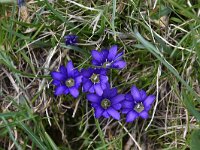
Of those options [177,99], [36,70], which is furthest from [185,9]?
[36,70]

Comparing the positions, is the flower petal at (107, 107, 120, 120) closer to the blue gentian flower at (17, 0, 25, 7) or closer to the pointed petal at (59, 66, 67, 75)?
the pointed petal at (59, 66, 67, 75)

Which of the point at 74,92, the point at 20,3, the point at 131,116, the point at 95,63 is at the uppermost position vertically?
the point at 20,3

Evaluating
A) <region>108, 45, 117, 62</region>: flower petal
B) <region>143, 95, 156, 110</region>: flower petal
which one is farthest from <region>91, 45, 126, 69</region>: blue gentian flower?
<region>143, 95, 156, 110</region>: flower petal

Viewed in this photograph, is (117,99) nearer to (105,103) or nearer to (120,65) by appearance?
(105,103)

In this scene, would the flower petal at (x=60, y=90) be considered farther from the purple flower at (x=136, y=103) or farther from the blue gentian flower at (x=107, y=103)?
the purple flower at (x=136, y=103)

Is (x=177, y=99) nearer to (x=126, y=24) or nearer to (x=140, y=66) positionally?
(x=140, y=66)

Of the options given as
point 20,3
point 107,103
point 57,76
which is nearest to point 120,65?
point 107,103
